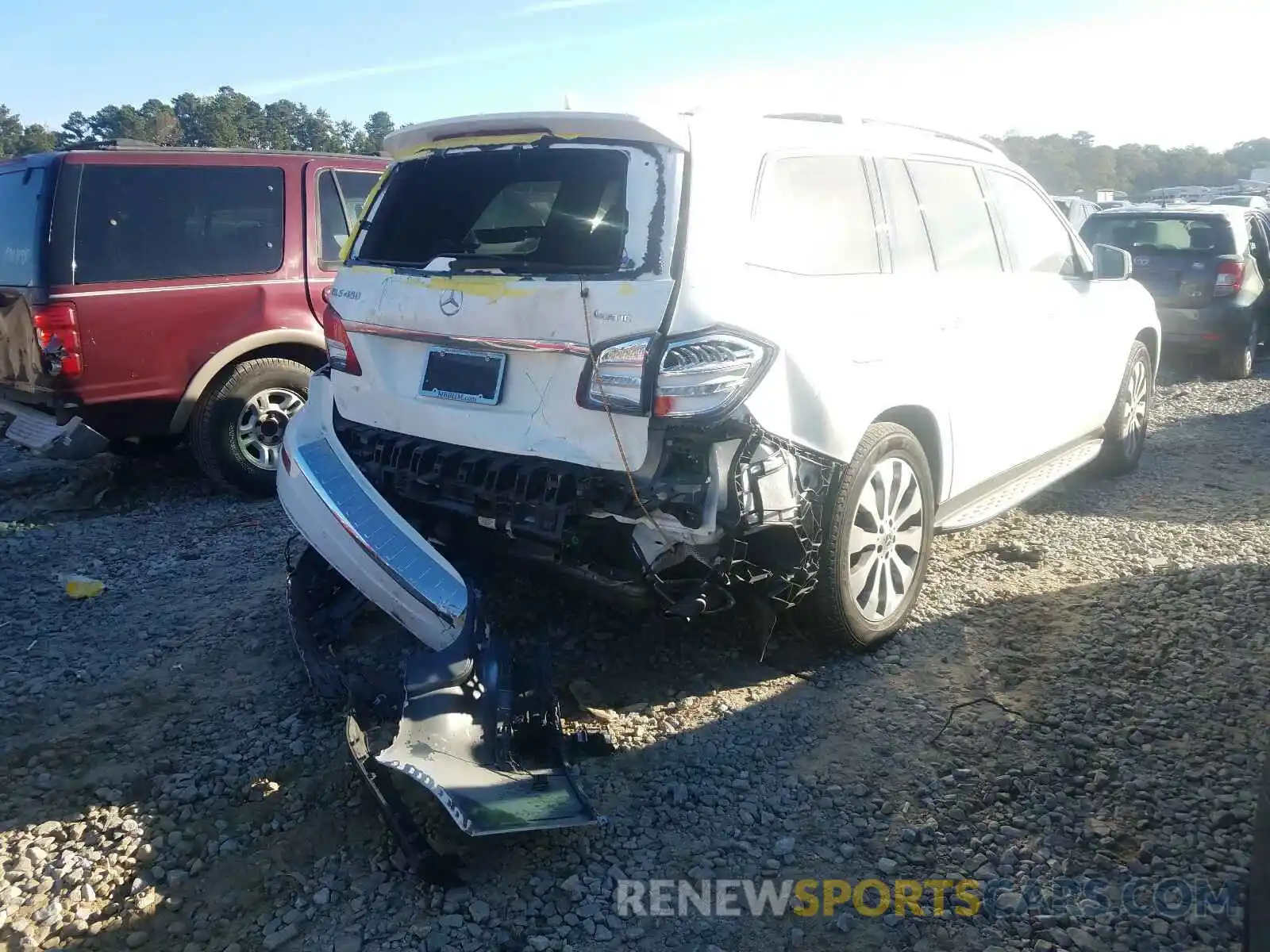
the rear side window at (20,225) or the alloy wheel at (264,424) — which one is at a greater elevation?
the rear side window at (20,225)

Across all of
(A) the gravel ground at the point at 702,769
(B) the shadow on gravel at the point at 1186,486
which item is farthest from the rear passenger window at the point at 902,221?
(B) the shadow on gravel at the point at 1186,486

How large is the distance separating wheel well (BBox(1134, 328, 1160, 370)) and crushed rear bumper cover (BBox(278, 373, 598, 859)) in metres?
4.92

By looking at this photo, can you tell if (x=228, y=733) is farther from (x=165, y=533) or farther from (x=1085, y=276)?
(x=1085, y=276)

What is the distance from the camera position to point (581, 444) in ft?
10.5

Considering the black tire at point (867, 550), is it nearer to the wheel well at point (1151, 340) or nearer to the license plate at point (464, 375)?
the license plate at point (464, 375)

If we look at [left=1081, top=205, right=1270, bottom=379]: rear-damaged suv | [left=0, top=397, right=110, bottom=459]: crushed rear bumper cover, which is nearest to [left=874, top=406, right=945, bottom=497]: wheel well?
[left=0, top=397, right=110, bottom=459]: crushed rear bumper cover

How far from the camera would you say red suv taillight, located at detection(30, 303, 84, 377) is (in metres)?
5.45

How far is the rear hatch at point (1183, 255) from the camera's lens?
9.97 metres

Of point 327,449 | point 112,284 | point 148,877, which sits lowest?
point 148,877

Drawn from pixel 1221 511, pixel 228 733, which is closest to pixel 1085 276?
pixel 1221 511

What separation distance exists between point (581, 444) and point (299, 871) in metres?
1.48

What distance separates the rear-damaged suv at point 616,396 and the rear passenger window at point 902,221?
0.05 feet

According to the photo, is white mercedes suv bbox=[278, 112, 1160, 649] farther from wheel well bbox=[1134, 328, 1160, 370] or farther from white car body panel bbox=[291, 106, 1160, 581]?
wheel well bbox=[1134, 328, 1160, 370]

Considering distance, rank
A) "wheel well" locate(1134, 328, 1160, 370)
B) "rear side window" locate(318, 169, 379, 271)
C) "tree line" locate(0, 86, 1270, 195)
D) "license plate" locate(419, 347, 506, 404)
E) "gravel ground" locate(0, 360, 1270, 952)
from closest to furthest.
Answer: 1. "gravel ground" locate(0, 360, 1270, 952)
2. "license plate" locate(419, 347, 506, 404)
3. "wheel well" locate(1134, 328, 1160, 370)
4. "rear side window" locate(318, 169, 379, 271)
5. "tree line" locate(0, 86, 1270, 195)
